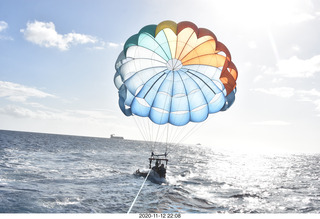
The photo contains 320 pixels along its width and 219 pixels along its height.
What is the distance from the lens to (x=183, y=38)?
14750mm

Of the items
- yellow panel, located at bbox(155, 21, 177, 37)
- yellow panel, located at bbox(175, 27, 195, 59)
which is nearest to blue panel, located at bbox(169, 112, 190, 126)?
yellow panel, located at bbox(175, 27, 195, 59)

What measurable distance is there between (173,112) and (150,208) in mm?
6336

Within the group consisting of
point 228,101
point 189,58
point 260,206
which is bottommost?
point 260,206

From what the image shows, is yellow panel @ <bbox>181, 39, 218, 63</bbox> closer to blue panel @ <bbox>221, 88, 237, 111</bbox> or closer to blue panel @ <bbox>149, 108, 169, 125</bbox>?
blue panel @ <bbox>221, 88, 237, 111</bbox>

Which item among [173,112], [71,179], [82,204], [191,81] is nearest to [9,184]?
[71,179]

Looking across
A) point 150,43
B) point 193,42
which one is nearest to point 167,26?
point 150,43

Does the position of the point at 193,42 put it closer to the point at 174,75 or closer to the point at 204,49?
the point at 204,49

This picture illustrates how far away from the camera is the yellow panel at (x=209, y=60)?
49.1 feet

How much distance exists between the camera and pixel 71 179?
19.6 m

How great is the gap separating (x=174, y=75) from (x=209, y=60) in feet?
8.12

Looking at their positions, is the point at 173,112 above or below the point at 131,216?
above

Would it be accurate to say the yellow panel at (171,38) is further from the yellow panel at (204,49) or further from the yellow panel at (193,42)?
the yellow panel at (204,49)

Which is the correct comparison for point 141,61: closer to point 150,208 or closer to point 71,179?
point 150,208

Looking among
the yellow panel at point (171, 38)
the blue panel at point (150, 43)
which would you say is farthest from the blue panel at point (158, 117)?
the yellow panel at point (171, 38)
